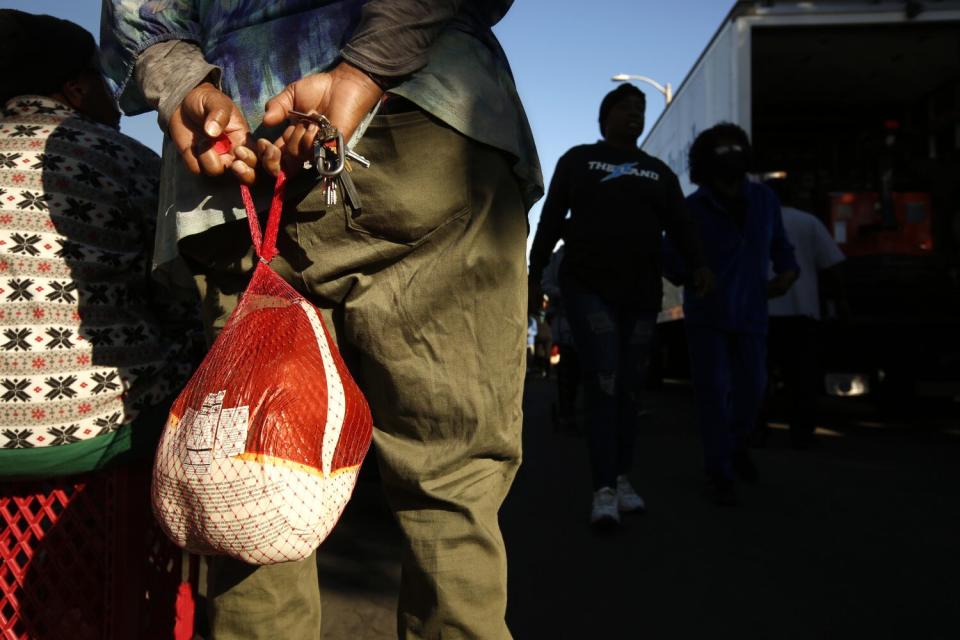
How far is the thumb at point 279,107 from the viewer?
55.2 inches

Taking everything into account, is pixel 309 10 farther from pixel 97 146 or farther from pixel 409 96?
pixel 97 146

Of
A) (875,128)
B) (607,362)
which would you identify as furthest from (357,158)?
(875,128)

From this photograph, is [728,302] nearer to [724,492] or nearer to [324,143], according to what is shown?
[724,492]

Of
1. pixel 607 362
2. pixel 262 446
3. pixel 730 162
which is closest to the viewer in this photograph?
pixel 262 446

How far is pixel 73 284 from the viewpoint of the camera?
6.57 feet

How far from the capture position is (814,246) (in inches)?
263

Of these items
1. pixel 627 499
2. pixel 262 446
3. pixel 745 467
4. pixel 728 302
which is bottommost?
pixel 745 467

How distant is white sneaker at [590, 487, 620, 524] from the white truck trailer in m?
4.47

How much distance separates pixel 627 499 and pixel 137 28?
10.9ft

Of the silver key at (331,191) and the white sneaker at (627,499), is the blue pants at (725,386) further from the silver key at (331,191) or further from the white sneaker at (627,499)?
the silver key at (331,191)

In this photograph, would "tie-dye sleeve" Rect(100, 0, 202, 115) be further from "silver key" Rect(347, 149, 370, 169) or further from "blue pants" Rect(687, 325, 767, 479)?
"blue pants" Rect(687, 325, 767, 479)

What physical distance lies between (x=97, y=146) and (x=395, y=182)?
1.00 meters

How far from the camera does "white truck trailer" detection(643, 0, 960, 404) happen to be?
7875 millimetres

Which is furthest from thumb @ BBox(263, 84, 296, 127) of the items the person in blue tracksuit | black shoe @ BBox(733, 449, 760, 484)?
black shoe @ BBox(733, 449, 760, 484)
